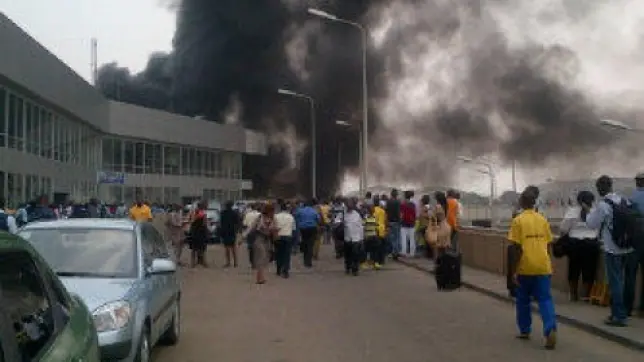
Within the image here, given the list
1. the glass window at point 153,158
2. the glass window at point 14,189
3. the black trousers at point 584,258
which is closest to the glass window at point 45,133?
the glass window at point 14,189

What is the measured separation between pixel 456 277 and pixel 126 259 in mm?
7690

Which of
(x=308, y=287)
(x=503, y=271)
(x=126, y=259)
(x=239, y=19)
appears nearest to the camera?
(x=126, y=259)

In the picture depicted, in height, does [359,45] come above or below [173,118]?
above

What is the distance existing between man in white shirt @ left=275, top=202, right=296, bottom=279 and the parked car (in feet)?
41.2

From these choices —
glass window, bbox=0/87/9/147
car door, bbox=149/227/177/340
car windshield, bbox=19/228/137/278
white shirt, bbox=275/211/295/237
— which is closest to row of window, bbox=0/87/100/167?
glass window, bbox=0/87/9/147

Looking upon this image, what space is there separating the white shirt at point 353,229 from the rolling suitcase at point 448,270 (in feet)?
11.4

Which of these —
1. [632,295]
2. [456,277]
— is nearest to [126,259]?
[632,295]

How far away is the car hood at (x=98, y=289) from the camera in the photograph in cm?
618

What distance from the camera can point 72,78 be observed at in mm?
33156

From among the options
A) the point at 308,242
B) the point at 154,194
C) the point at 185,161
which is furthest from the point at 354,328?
the point at 185,161

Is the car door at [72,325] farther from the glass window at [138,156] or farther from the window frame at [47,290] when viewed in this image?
the glass window at [138,156]

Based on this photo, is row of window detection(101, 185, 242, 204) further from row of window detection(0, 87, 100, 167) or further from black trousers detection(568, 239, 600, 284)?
black trousers detection(568, 239, 600, 284)

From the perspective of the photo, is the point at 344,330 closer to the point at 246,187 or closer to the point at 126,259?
the point at 126,259

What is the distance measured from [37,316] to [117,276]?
3602 mm
